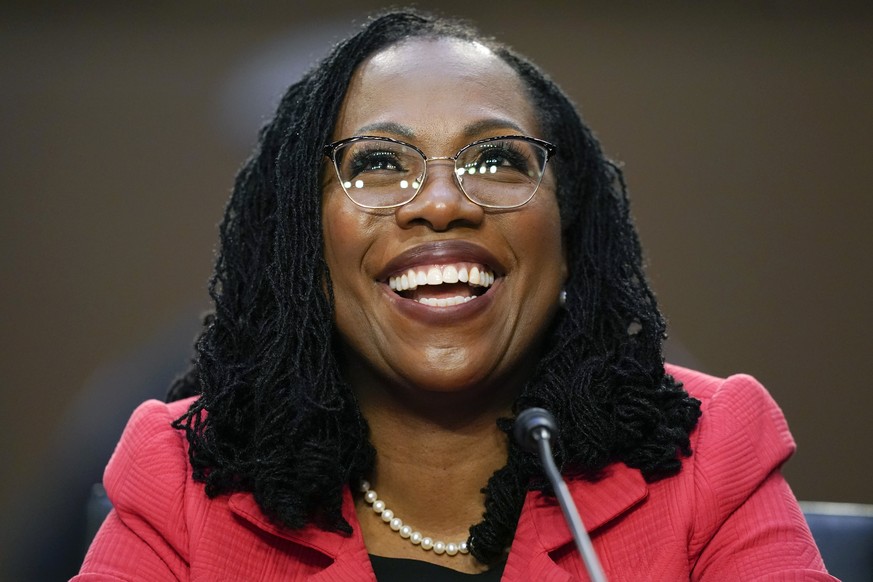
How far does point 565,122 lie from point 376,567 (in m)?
0.90

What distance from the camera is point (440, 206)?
161 centimetres

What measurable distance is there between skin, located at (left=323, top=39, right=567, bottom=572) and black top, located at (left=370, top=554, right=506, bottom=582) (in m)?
0.02

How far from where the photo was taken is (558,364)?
69.7 inches

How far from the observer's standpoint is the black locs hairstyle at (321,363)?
5.41ft

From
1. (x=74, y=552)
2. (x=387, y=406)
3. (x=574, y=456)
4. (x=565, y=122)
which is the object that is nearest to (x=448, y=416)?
(x=387, y=406)


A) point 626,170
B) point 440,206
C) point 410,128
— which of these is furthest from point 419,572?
point 626,170

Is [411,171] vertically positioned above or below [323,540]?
above

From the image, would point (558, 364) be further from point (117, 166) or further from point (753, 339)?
point (117, 166)

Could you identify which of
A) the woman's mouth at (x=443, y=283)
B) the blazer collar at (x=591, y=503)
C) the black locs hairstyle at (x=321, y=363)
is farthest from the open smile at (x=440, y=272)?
the blazer collar at (x=591, y=503)

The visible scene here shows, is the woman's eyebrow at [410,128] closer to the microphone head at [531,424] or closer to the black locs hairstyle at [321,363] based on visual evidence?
the black locs hairstyle at [321,363]

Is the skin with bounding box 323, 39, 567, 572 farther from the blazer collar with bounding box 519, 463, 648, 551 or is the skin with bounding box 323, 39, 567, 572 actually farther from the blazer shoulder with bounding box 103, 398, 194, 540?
the blazer shoulder with bounding box 103, 398, 194, 540

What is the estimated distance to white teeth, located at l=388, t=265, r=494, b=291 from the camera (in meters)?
1.62

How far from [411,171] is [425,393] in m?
0.37

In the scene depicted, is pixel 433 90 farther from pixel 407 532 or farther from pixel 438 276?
pixel 407 532
